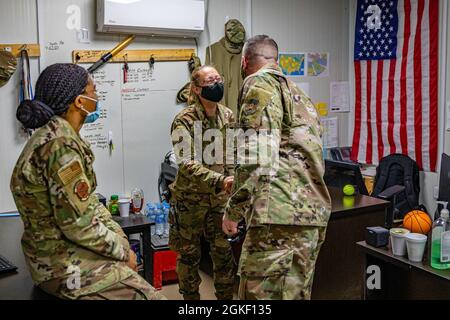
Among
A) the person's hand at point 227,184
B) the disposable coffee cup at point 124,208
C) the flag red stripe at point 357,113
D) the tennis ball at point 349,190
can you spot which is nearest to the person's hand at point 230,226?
the person's hand at point 227,184

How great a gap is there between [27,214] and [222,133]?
5.21 ft

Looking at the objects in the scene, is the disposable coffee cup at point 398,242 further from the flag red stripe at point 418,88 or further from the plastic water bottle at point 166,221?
the flag red stripe at point 418,88

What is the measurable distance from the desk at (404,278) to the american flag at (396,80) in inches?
88.0

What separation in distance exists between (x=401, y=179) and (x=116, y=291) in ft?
11.3

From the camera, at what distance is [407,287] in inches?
94.9

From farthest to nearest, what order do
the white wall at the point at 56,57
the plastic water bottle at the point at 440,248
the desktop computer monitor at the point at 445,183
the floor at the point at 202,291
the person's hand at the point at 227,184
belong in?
the white wall at the point at 56,57 → the floor at the point at 202,291 → the desktop computer monitor at the point at 445,183 → the person's hand at the point at 227,184 → the plastic water bottle at the point at 440,248

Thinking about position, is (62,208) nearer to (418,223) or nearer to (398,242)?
(398,242)

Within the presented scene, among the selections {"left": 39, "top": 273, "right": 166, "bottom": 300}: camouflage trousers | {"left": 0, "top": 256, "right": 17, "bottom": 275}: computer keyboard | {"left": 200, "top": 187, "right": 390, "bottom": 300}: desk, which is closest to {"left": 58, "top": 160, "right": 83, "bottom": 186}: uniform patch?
{"left": 39, "top": 273, "right": 166, "bottom": 300}: camouflage trousers

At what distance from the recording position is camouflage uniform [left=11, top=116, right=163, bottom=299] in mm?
1579

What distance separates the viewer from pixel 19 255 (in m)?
2.14

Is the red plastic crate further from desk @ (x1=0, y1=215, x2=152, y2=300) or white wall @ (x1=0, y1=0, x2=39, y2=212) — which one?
white wall @ (x1=0, y1=0, x2=39, y2=212)

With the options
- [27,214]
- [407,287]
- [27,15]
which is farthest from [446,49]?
[27,214]

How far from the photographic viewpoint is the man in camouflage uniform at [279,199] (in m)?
1.98
